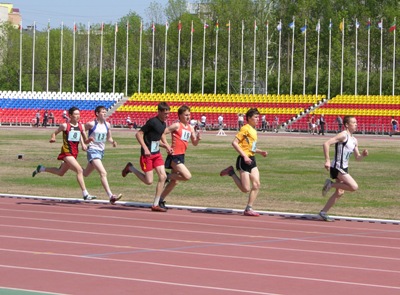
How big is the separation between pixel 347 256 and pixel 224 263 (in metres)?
1.73

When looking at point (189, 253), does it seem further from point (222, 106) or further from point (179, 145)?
point (222, 106)

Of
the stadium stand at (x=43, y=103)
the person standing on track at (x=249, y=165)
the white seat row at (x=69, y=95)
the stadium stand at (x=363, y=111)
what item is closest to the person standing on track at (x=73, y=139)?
the person standing on track at (x=249, y=165)

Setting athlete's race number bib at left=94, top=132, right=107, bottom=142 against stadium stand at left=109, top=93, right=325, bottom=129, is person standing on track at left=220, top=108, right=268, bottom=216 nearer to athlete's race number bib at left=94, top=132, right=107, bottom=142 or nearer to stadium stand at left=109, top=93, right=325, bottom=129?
athlete's race number bib at left=94, top=132, right=107, bottom=142

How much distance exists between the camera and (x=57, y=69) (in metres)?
113

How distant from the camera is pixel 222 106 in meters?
77.1

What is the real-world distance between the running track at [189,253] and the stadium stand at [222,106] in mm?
57115

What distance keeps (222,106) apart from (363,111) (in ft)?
36.6

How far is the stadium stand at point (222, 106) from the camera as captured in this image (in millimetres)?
74875

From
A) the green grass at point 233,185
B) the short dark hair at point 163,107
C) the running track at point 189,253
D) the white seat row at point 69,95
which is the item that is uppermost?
the short dark hair at point 163,107

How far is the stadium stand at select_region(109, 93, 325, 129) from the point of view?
246ft

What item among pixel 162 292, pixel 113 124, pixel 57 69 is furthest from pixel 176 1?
pixel 162 292

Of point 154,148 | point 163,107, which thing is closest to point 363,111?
point 154,148

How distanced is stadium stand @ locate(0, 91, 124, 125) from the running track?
62.8 meters

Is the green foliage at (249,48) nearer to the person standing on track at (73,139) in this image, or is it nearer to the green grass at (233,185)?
the green grass at (233,185)
